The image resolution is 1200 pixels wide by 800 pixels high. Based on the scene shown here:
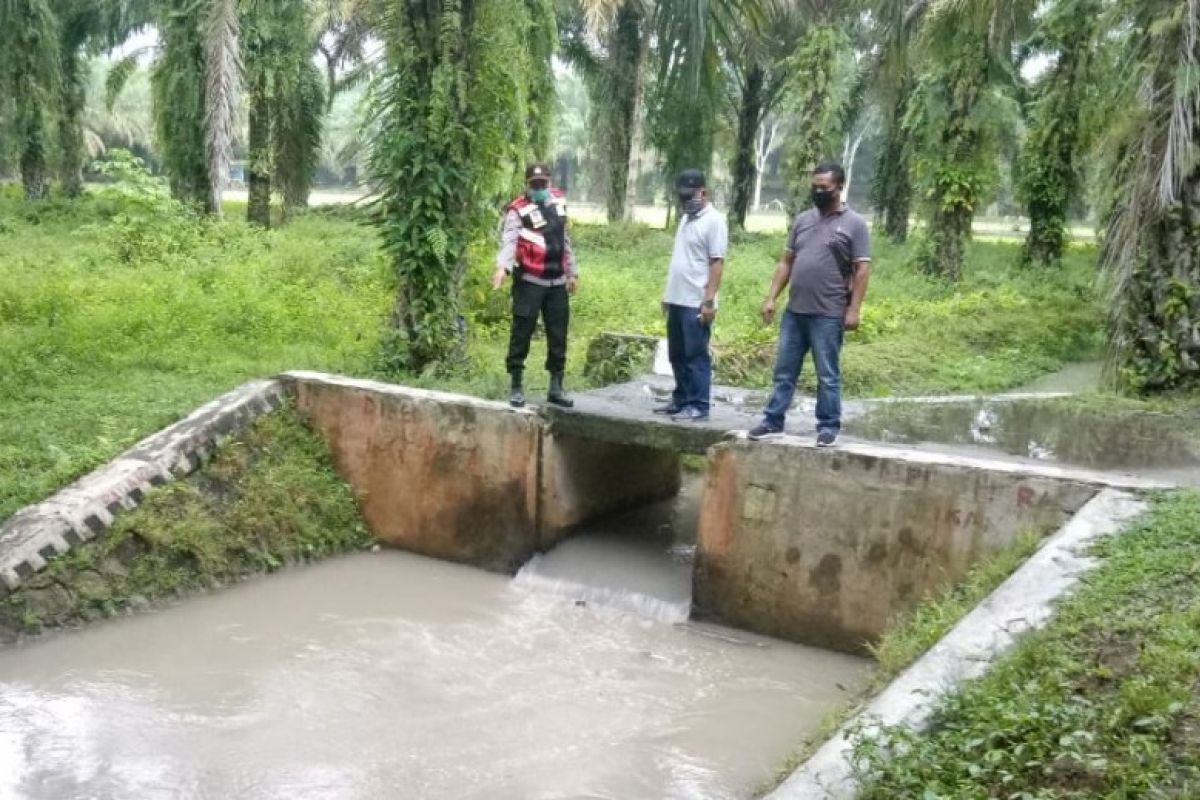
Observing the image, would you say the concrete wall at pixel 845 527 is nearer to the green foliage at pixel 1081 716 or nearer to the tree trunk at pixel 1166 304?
the green foliage at pixel 1081 716

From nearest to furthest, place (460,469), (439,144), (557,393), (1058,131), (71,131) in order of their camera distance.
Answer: (557,393)
(460,469)
(439,144)
(1058,131)
(71,131)

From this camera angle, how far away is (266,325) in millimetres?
12336

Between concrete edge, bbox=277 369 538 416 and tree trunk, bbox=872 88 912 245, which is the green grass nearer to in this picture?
concrete edge, bbox=277 369 538 416

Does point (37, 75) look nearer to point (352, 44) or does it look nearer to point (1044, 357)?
point (352, 44)

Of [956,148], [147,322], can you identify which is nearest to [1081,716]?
[147,322]

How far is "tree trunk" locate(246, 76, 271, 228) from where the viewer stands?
21.4 metres

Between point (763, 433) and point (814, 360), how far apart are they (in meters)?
0.72

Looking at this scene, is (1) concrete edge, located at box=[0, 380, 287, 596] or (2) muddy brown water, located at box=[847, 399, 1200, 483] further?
(2) muddy brown water, located at box=[847, 399, 1200, 483]

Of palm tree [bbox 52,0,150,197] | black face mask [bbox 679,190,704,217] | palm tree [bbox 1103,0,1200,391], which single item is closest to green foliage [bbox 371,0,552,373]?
black face mask [bbox 679,190,704,217]

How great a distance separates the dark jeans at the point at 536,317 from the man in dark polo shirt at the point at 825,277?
1.81m

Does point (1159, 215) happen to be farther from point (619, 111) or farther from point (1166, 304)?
point (619, 111)

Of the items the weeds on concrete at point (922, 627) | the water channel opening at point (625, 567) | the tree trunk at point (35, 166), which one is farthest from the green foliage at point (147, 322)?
the tree trunk at point (35, 166)

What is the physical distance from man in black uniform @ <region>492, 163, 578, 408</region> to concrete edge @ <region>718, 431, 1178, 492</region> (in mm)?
1686

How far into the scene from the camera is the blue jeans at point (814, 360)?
701cm
